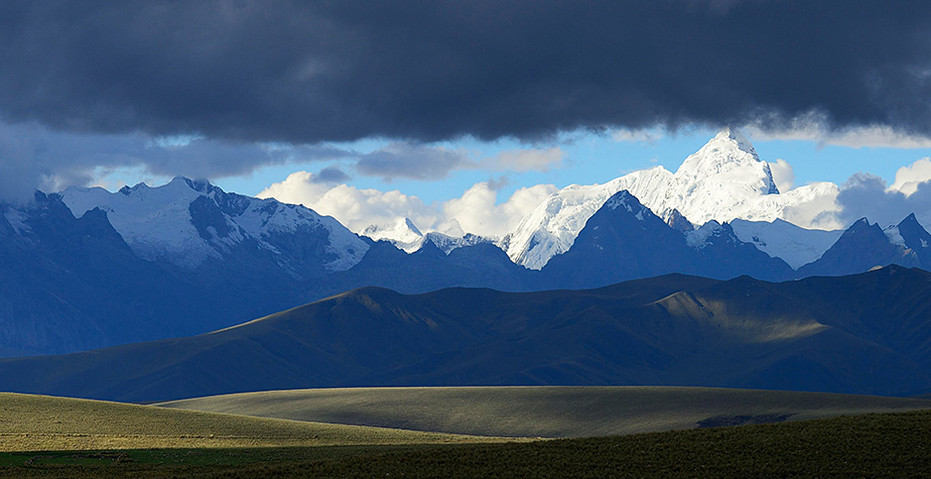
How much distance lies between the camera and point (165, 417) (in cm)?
18350

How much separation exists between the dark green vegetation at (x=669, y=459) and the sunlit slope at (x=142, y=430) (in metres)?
29.6

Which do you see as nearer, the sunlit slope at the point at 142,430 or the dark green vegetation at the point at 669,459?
the dark green vegetation at the point at 669,459

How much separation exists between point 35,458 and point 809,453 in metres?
71.1

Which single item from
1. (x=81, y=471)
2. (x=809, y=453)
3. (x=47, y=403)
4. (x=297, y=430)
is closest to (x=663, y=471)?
(x=809, y=453)

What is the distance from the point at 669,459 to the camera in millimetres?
90000

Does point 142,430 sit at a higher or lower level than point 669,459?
higher

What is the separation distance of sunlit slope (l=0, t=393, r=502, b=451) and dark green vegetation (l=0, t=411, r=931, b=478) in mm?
29558

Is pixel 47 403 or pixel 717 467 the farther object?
pixel 47 403

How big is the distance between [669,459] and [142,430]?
96.8 meters

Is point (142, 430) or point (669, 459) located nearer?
point (669, 459)

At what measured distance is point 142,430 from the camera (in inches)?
6486

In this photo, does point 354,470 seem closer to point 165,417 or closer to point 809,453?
point 809,453

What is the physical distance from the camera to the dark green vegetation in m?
85.4

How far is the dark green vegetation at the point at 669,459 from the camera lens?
85438mm
